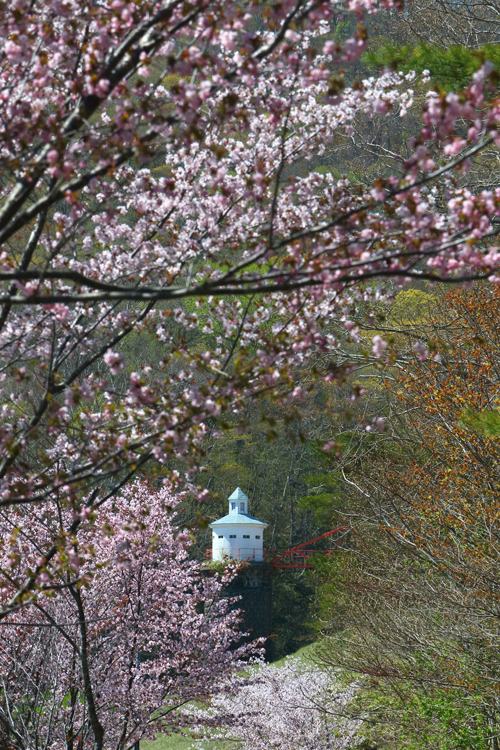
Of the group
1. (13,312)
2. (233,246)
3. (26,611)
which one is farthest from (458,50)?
(26,611)

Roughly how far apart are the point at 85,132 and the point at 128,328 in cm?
138

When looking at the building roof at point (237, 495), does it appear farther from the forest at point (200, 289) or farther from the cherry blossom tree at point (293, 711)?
the forest at point (200, 289)

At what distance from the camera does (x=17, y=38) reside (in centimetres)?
253

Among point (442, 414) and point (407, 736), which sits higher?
point (442, 414)

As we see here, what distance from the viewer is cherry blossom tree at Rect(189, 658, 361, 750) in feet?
38.3

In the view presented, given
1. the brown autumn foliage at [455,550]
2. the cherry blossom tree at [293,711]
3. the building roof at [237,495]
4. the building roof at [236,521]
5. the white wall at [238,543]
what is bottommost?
the cherry blossom tree at [293,711]

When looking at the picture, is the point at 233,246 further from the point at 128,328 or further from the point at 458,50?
the point at 458,50

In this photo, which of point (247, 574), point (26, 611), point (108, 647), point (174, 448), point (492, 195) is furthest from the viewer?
point (247, 574)

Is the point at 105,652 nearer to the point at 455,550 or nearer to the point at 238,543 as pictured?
the point at 455,550

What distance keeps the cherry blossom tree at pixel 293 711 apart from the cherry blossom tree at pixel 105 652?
2.84 metres

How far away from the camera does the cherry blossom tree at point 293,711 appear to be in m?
11.7

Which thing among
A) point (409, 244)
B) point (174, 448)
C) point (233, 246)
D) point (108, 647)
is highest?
point (233, 246)

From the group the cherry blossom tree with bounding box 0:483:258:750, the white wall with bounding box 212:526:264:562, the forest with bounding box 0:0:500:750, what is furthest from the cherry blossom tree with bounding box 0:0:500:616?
the white wall with bounding box 212:526:264:562

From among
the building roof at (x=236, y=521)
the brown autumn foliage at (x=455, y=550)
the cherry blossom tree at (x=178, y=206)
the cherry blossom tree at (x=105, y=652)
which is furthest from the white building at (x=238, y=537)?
the cherry blossom tree at (x=178, y=206)
